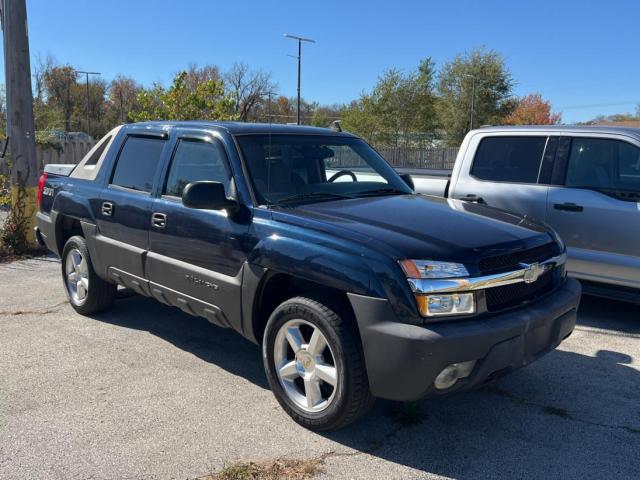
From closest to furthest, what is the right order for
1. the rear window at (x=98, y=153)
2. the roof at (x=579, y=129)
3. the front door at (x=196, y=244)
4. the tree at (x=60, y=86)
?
1. the front door at (x=196, y=244)
2. the rear window at (x=98, y=153)
3. the roof at (x=579, y=129)
4. the tree at (x=60, y=86)

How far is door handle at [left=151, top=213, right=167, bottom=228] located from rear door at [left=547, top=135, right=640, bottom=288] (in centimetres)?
370

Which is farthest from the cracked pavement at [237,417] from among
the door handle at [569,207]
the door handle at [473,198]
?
the door handle at [473,198]

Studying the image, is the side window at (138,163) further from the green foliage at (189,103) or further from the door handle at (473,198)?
the green foliage at (189,103)

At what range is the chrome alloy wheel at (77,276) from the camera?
18.3ft

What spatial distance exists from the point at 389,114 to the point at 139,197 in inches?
1409

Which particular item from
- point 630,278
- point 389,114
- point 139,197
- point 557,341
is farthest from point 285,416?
point 389,114

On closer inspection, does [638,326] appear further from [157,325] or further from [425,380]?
[157,325]

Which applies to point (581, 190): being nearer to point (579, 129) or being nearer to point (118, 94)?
point (579, 129)

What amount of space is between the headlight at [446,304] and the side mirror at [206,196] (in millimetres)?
1445

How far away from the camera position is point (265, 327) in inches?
150

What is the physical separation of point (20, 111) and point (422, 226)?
7.36m

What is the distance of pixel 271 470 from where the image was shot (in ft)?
10.0

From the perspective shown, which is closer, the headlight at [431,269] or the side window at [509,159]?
the headlight at [431,269]

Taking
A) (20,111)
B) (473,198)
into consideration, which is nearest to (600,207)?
(473,198)
